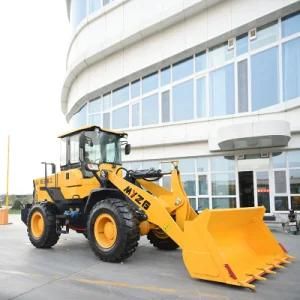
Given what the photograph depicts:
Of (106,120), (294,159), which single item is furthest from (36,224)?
(106,120)

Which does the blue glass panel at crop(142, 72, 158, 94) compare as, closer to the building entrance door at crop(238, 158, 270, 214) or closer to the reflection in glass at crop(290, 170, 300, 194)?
the building entrance door at crop(238, 158, 270, 214)

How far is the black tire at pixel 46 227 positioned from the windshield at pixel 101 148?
1.90m

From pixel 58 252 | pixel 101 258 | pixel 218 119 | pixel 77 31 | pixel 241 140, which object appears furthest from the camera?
pixel 77 31

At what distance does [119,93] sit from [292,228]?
41.5 feet

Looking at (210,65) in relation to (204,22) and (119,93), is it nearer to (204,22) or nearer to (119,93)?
(204,22)

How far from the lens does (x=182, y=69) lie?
21.4 m

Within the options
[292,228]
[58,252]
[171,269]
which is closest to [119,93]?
[292,228]

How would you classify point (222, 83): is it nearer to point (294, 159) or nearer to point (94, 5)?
point (294, 159)

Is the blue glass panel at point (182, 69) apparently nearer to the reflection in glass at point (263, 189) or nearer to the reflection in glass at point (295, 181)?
the reflection in glass at point (263, 189)

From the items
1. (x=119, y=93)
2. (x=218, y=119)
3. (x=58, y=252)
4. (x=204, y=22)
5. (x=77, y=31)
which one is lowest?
(x=58, y=252)

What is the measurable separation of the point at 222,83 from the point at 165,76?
3.38 meters

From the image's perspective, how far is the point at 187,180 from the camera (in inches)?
819

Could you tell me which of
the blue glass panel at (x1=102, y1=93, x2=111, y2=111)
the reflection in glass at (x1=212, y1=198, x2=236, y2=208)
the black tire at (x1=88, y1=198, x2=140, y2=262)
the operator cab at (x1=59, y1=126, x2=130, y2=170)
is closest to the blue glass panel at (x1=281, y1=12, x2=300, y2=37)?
the reflection in glass at (x1=212, y1=198, x2=236, y2=208)

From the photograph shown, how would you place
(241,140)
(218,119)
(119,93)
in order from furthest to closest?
(119,93)
(218,119)
(241,140)
